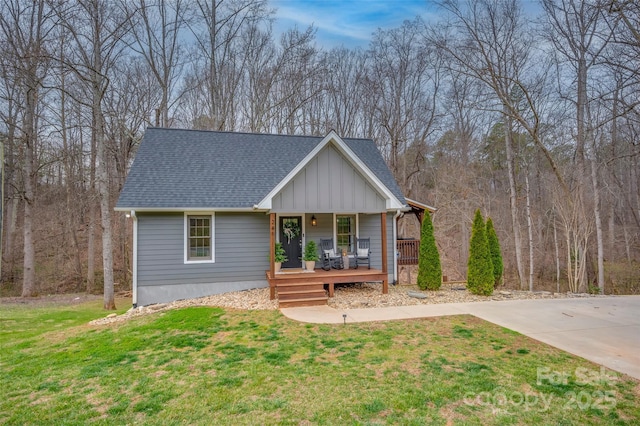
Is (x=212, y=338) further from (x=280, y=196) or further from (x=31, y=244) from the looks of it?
(x=31, y=244)

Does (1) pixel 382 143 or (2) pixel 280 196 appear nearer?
(2) pixel 280 196

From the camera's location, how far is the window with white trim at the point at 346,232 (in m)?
11.1

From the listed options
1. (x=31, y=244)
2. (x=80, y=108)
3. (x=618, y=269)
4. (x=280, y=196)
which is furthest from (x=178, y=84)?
(x=618, y=269)

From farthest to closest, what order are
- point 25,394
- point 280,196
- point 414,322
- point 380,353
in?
1. point 280,196
2. point 414,322
3. point 380,353
4. point 25,394

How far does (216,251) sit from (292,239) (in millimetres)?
2381

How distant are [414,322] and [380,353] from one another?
1993 mm

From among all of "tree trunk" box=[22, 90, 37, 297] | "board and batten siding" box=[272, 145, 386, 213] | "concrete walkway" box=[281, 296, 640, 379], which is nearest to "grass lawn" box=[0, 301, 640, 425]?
"concrete walkway" box=[281, 296, 640, 379]

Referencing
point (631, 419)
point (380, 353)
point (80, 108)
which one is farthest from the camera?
point (80, 108)

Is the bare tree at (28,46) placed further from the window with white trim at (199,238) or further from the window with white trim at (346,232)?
the window with white trim at (346,232)

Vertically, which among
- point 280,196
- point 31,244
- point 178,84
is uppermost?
point 178,84

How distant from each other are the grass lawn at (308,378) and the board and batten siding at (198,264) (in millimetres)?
2875

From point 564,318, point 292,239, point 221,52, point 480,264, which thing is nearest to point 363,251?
point 292,239

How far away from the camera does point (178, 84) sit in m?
18.9

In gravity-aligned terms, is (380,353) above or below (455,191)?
below
